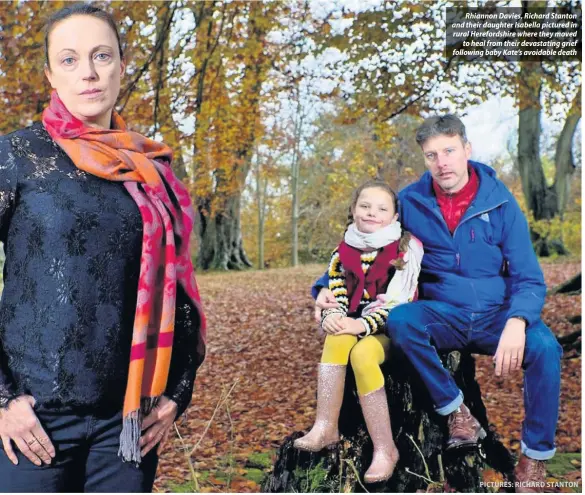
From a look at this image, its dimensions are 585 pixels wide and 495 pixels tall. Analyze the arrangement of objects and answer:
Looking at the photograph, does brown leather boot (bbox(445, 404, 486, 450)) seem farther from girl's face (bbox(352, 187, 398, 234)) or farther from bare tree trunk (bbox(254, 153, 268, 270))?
bare tree trunk (bbox(254, 153, 268, 270))

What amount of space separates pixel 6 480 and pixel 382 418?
138 cm

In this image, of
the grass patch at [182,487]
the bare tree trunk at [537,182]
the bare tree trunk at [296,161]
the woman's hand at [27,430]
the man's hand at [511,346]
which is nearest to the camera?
the woman's hand at [27,430]

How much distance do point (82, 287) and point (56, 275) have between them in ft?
0.22

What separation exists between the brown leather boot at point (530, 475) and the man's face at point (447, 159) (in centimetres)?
114

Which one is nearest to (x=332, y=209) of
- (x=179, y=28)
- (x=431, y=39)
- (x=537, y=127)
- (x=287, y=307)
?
(x=537, y=127)

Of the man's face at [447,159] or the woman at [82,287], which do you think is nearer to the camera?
the woman at [82,287]

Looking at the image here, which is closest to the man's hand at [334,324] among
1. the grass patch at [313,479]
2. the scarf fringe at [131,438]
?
the grass patch at [313,479]

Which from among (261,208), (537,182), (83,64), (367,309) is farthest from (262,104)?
(83,64)

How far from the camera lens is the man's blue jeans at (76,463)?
1521 mm

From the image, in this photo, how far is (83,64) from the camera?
164cm

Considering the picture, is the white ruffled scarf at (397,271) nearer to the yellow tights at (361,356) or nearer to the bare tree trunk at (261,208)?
the yellow tights at (361,356)

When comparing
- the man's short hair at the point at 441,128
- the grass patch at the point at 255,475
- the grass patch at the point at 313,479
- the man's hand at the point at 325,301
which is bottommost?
the grass patch at the point at 255,475

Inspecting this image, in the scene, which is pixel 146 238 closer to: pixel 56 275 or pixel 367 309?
pixel 56 275

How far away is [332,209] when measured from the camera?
14438 millimetres
